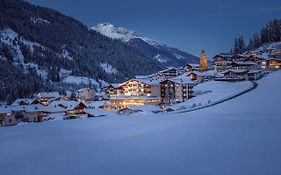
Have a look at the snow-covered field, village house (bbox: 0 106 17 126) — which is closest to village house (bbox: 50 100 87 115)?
village house (bbox: 0 106 17 126)

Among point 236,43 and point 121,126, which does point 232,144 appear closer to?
point 121,126

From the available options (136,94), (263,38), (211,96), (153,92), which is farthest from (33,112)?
(263,38)

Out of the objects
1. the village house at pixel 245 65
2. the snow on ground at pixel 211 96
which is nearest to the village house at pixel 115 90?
the snow on ground at pixel 211 96

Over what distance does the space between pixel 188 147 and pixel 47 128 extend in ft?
23.5

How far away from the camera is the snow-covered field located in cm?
706

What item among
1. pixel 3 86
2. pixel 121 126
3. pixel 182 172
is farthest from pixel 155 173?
pixel 3 86

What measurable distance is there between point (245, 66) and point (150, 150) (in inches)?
2665

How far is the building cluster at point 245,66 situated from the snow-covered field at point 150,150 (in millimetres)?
50772

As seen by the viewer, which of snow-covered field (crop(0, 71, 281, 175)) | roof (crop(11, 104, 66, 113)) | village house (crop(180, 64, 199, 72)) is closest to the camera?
snow-covered field (crop(0, 71, 281, 175))

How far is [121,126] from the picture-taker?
13305 mm

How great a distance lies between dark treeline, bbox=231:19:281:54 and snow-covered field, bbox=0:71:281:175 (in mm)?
102964

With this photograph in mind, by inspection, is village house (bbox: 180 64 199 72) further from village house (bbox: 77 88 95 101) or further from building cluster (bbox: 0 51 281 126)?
village house (bbox: 77 88 95 101)

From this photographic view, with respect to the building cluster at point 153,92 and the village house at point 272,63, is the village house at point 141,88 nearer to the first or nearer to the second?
the building cluster at point 153,92

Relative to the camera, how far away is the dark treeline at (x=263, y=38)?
106 m
